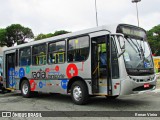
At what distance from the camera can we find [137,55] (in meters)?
9.70

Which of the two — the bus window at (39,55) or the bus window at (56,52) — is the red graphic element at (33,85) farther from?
the bus window at (56,52)

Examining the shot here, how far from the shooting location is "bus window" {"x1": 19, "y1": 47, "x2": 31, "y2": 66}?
1383cm

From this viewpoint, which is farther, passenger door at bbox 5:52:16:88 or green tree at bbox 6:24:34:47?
green tree at bbox 6:24:34:47

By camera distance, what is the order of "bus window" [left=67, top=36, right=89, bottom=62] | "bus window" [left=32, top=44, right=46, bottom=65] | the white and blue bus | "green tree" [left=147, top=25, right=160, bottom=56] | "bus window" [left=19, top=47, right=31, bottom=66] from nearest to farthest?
the white and blue bus → "bus window" [left=67, top=36, right=89, bottom=62] → "bus window" [left=32, top=44, right=46, bottom=65] → "bus window" [left=19, top=47, right=31, bottom=66] → "green tree" [left=147, top=25, right=160, bottom=56]

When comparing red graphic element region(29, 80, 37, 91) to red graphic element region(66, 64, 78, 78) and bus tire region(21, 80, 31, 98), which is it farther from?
red graphic element region(66, 64, 78, 78)

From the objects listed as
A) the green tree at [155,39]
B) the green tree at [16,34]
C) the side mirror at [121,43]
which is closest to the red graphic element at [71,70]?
the side mirror at [121,43]

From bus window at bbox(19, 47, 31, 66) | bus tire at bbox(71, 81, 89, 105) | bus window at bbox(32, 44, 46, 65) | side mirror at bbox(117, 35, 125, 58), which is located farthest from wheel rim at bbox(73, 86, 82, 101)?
bus window at bbox(19, 47, 31, 66)

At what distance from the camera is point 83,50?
10328 millimetres

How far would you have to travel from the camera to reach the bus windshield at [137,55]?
934cm

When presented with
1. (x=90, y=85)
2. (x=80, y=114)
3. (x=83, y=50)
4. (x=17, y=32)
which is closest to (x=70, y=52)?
(x=83, y=50)

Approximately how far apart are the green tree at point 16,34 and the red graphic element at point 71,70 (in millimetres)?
67647

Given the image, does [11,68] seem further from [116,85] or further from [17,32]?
[17,32]

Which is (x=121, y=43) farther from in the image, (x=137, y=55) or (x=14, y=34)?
(x=14, y=34)

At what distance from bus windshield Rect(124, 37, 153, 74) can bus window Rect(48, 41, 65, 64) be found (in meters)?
3.03
